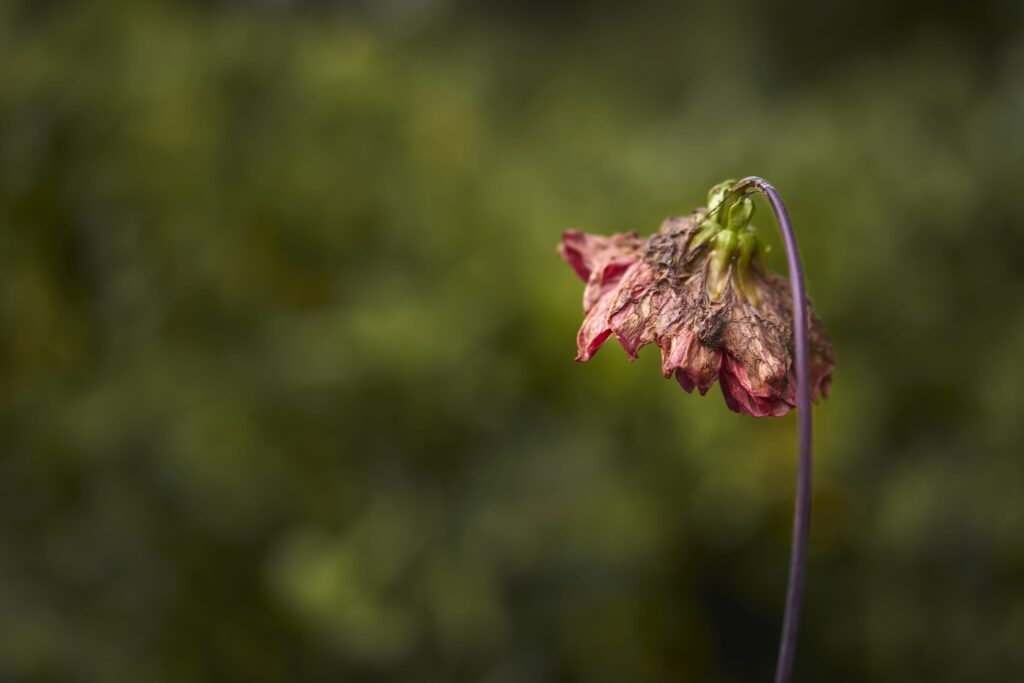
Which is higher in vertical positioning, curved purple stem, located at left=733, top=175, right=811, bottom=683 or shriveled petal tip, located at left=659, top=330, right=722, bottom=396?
shriveled petal tip, located at left=659, top=330, right=722, bottom=396

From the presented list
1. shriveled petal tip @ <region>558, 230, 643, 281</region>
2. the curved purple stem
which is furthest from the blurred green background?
the curved purple stem

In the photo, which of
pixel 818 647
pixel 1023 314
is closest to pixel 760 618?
pixel 818 647

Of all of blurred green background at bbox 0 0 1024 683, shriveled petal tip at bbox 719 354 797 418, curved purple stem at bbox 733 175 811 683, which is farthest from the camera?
blurred green background at bbox 0 0 1024 683

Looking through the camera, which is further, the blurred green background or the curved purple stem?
the blurred green background

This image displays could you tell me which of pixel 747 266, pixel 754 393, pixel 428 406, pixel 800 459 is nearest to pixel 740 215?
pixel 747 266

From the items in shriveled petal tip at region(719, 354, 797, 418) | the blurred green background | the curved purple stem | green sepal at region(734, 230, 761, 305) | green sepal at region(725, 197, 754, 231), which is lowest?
the curved purple stem

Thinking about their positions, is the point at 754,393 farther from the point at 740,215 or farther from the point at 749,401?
the point at 740,215

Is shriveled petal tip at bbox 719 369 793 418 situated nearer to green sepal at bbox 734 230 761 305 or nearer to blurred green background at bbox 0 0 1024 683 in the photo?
green sepal at bbox 734 230 761 305
